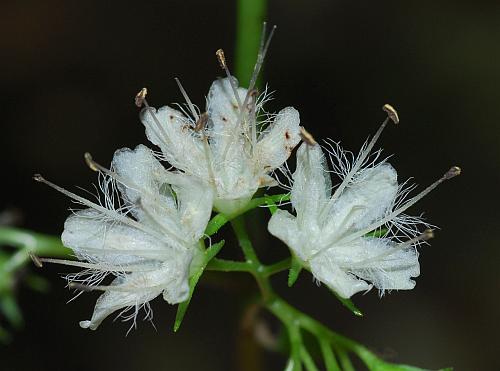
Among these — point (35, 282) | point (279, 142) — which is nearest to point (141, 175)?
point (279, 142)

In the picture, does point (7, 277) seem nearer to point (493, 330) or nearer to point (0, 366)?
point (0, 366)

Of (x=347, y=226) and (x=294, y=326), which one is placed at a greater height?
(x=347, y=226)

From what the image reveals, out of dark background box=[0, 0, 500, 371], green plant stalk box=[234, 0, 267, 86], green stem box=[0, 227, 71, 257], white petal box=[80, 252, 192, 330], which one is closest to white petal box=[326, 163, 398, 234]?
white petal box=[80, 252, 192, 330]

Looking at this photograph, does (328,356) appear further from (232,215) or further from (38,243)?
(38,243)

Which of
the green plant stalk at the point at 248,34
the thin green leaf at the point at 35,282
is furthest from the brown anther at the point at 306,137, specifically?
the thin green leaf at the point at 35,282

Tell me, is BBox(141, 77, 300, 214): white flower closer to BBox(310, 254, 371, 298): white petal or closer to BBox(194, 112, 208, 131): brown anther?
BBox(194, 112, 208, 131): brown anther
